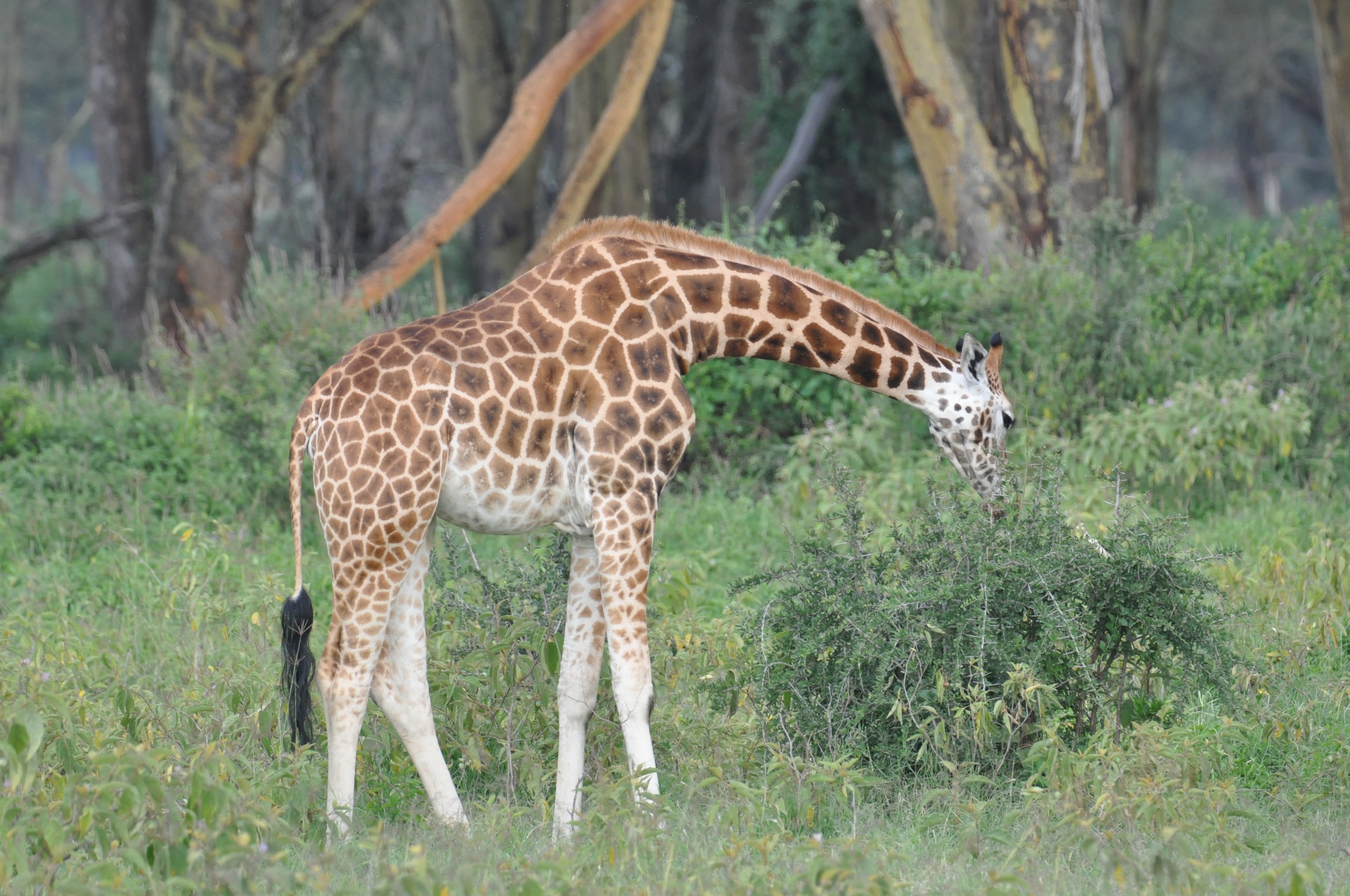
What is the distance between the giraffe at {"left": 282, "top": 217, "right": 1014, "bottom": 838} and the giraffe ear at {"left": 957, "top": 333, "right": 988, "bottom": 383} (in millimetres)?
288

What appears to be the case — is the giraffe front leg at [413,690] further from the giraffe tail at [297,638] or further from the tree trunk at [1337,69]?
the tree trunk at [1337,69]

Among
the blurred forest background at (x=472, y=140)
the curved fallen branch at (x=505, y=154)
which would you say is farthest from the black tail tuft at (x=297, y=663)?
the curved fallen branch at (x=505, y=154)

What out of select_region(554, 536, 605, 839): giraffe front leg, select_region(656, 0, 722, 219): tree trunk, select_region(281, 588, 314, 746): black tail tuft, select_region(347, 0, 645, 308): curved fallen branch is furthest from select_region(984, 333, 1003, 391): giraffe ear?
select_region(656, 0, 722, 219): tree trunk

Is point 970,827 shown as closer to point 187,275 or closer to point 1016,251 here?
point 1016,251

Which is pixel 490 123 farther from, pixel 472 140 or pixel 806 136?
pixel 806 136

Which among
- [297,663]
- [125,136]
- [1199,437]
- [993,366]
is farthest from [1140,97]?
[297,663]

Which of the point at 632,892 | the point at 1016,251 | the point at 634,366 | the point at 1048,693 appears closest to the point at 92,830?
the point at 632,892

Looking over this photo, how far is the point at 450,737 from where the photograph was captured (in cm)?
574

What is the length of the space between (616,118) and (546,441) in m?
6.95

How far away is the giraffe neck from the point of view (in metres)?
5.33

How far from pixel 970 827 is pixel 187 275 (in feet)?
32.7

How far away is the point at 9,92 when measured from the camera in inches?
1235

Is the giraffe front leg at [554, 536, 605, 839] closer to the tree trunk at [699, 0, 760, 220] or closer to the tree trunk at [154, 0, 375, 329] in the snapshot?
the tree trunk at [154, 0, 375, 329]

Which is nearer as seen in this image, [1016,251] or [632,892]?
[632,892]
